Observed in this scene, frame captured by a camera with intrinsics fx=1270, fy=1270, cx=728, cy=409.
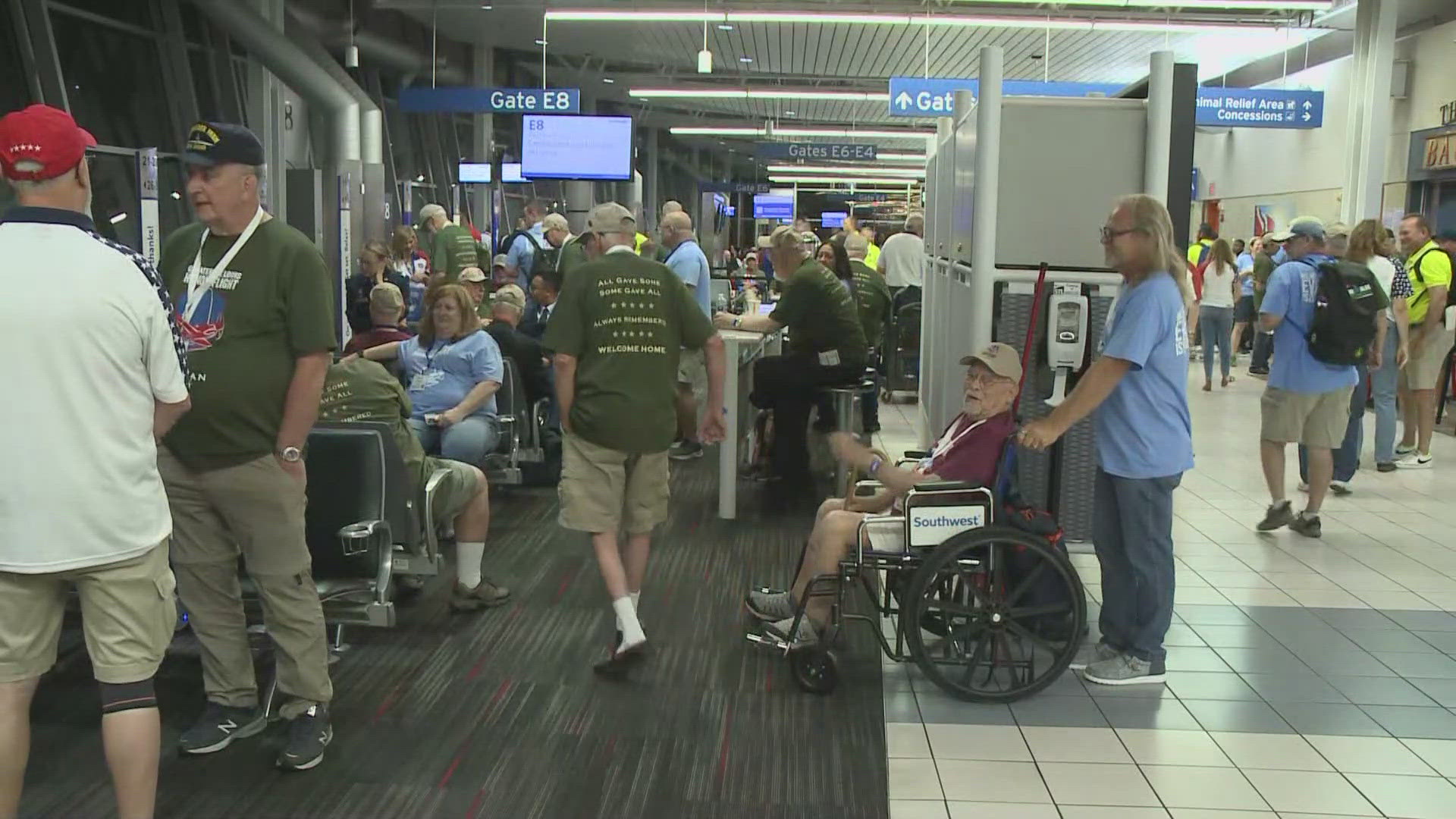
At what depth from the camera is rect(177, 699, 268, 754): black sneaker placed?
311cm

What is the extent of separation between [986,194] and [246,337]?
2539mm

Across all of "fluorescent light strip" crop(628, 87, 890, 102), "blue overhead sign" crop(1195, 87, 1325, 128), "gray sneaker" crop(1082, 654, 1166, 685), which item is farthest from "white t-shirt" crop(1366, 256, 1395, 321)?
"fluorescent light strip" crop(628, 87, 890, 102)

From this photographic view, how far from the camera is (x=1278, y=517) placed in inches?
231

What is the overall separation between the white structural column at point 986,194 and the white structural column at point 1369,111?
10092mm

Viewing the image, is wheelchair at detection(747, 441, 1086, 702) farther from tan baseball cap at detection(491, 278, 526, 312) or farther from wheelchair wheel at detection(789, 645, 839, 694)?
tan baseball cap at detection(491, 278, 526, 312)

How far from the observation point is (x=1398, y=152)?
13.9m

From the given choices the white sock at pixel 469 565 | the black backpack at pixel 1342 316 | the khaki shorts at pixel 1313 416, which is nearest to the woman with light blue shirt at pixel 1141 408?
the white sock at pixel 469 565

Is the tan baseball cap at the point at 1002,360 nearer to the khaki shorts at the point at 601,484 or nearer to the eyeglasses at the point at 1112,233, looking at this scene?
the eyeglasses at the point at 1112,233

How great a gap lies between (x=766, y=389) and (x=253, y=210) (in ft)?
12.9

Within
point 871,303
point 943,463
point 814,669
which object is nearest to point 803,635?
point 814,669

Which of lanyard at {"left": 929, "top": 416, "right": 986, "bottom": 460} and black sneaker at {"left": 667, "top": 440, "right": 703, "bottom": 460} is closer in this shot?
lanyard at {"left": 929, "top": 416, "right": 986, "bottom": 460}

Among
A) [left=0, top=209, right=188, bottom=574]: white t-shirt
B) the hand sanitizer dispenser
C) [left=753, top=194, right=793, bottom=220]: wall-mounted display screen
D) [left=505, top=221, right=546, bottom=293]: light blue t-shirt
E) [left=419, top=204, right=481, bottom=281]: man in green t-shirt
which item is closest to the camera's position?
[left=0, top=209, right=188, bottom=574]: white t-shirt

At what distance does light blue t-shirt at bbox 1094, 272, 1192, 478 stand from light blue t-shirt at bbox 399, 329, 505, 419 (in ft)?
8.97

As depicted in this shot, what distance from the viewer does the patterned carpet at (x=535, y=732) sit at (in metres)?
2.90
